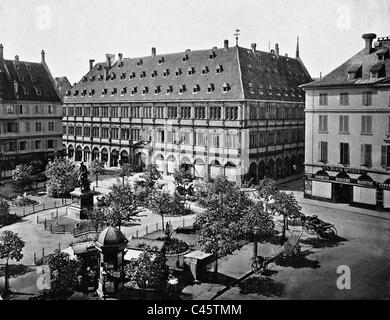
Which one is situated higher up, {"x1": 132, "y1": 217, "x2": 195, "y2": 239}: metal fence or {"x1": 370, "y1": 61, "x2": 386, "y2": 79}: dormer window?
{"x1": 370, "y1": 61, "x2": 386, "y2": 79}: dormer window

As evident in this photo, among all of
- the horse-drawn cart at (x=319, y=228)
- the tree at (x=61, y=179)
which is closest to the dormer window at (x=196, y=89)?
the tree at (x=61, y=179)

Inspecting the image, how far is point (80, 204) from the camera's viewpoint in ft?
142

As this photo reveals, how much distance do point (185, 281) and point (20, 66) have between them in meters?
54.2

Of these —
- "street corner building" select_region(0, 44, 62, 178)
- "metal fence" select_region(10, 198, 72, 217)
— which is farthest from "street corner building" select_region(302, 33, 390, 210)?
"street corner building" select_region(0, 44, 62, 178)

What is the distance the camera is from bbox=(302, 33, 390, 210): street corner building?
134ft

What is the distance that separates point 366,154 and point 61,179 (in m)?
33.3

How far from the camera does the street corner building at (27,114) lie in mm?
61312

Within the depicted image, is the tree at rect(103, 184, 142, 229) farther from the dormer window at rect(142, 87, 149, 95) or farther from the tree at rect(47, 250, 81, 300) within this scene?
the dormer window at rect(142, 87, 149, 95)

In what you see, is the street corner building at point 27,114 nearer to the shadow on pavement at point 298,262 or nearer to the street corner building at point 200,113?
the street corner building at point 200,113

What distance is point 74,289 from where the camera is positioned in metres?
25.3

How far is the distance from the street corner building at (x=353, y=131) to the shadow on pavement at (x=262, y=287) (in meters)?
19.5

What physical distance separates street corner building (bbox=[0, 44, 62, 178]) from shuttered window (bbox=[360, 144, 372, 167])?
43.7 m

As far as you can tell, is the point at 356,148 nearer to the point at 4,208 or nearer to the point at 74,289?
the point at 74,289

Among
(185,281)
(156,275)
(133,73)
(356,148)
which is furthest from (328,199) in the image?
(133,73)
